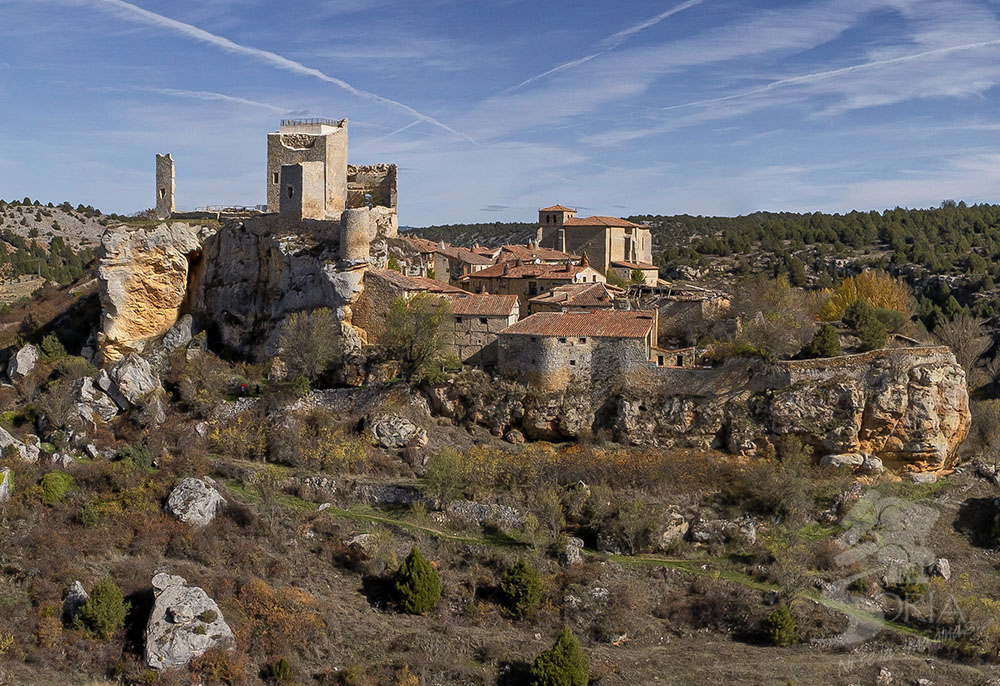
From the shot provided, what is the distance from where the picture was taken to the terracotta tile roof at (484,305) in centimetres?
4197

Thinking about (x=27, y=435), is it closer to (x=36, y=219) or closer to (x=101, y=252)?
(x=101, y=252)

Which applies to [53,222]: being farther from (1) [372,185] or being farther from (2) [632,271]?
(2) [632,271]

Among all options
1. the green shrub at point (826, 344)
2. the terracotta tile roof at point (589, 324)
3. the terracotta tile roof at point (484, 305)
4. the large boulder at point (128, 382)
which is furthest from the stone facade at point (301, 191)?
the green shrub at point (826, 344)

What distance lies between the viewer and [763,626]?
29.1 m

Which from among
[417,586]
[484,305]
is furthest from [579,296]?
[417,586]

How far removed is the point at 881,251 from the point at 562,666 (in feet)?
251

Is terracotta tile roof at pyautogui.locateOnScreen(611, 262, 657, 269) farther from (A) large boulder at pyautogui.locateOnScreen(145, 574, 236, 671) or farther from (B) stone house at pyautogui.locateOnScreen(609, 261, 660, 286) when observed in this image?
(A) large boulder at pyautogui.locateOnScreen(145, 574, 236, 671)

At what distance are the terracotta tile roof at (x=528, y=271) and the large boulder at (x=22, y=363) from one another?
23198 mm

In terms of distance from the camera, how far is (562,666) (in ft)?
83.3

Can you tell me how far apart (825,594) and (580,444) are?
1174 cm

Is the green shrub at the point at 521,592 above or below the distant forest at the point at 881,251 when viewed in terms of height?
below

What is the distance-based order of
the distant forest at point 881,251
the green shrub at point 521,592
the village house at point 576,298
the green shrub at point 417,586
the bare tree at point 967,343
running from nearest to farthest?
the green shrub at point 417,586 < the green shrub at point 521,592 < the village house at point 576,298 < the bare tree at point 967,343 < the distant forest at point 881,251

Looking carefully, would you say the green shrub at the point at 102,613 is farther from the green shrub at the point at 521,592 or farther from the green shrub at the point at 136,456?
the green shrub at the point at 521,592

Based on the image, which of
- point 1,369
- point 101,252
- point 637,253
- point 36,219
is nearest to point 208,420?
point 101,252
